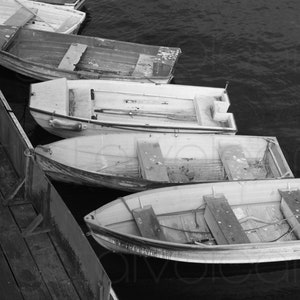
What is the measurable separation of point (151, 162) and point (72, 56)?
23.5ft

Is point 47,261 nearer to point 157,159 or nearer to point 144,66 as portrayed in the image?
point 157,159

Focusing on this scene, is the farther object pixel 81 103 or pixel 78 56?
pixel 78 56

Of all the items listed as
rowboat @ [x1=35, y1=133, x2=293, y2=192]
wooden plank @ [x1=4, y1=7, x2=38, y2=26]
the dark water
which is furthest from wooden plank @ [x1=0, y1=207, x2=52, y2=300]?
wooden plank @ [x1=4, y1=7, x2=38, y2=26]

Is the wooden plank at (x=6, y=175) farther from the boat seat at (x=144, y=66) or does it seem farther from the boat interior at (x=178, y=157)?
the boat seat at (x=144, y=66)

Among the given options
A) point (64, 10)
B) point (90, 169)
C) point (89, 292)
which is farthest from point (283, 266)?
Result: point (64, 10)

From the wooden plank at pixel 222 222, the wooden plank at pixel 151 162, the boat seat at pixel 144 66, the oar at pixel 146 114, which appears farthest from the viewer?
the boat seat at pixel 144 66

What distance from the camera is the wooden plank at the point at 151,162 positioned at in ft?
55.8

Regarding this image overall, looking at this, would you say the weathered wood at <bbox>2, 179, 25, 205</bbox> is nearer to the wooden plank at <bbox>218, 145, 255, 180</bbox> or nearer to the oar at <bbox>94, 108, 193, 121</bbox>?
the wooden plank at <bbox>218, 145, 255, 180</bbox>

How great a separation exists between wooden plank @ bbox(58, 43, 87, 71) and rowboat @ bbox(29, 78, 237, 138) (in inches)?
79.2

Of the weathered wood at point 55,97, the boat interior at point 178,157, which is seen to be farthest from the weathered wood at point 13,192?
the weathered wood at point 55,97

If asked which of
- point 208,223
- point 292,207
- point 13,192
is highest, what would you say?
point 13,192

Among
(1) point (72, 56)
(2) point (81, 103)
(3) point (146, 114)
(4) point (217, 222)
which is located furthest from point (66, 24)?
(4) point (217, 222)

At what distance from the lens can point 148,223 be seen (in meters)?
15.2

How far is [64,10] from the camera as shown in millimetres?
24766
